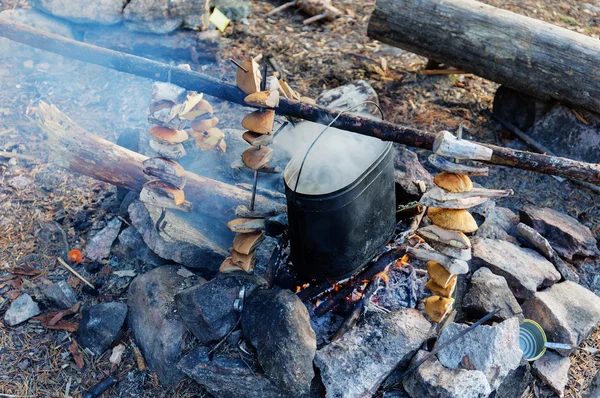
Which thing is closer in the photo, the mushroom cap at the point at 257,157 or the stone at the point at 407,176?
the mushroom cap at the point at 257,157

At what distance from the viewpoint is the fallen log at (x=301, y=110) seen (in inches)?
92.0

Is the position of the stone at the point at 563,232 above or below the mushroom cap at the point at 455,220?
below

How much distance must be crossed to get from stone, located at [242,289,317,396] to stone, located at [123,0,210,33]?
12.6ft

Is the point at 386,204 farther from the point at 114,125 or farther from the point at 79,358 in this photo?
the point at 114,125

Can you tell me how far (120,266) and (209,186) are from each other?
2.86 feet

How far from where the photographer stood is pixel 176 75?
2.66m

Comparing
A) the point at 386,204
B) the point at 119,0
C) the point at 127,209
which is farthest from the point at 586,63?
the point at 119,0

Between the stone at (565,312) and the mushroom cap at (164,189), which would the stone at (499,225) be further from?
the mushroom cap at (164,189)

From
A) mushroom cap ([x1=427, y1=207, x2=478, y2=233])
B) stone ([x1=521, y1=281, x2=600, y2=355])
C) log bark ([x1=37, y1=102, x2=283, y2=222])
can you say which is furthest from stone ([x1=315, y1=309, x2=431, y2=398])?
log bark ([x1=37, y1=102, x2=283, y2=222])

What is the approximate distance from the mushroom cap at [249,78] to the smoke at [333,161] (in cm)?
45

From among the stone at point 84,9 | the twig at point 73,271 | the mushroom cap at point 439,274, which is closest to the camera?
the mushroom cap at point 439,274

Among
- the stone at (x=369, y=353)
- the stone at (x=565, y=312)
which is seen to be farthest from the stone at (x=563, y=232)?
the stone at (x=369, y=353)

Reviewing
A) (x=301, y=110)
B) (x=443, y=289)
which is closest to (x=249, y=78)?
(x=301, y=110)

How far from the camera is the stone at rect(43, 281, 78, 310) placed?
Result: 134 inches
